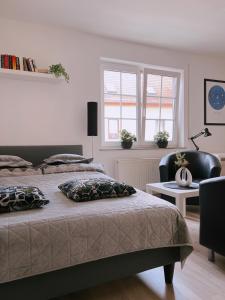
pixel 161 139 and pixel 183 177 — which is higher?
pixel 161 139

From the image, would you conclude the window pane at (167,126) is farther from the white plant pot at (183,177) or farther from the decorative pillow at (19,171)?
the decorative pillow at (19,171)

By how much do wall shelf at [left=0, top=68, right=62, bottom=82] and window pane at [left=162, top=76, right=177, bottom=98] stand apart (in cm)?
195

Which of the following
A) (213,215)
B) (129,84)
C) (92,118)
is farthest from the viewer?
(129,84)

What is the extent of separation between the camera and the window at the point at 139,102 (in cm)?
411

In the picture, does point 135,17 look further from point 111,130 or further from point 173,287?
point 173,287

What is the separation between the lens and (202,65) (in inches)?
187

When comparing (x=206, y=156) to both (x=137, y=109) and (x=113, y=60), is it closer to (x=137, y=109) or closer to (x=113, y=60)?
(x=137, y=109)

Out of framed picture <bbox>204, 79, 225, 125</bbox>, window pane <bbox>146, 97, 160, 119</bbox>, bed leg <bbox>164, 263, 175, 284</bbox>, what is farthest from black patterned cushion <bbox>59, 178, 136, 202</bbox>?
framed picture <bbox>204, 79, 225, 125</bbox>

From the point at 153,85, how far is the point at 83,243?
3.53m

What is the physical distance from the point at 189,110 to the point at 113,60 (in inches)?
65.1

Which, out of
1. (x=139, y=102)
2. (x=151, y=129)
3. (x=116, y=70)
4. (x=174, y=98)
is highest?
(x=116, y=70)

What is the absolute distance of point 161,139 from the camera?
14.3ft

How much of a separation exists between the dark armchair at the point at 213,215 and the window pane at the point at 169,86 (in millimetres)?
2773

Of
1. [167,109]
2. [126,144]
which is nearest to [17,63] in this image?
[126,144]
